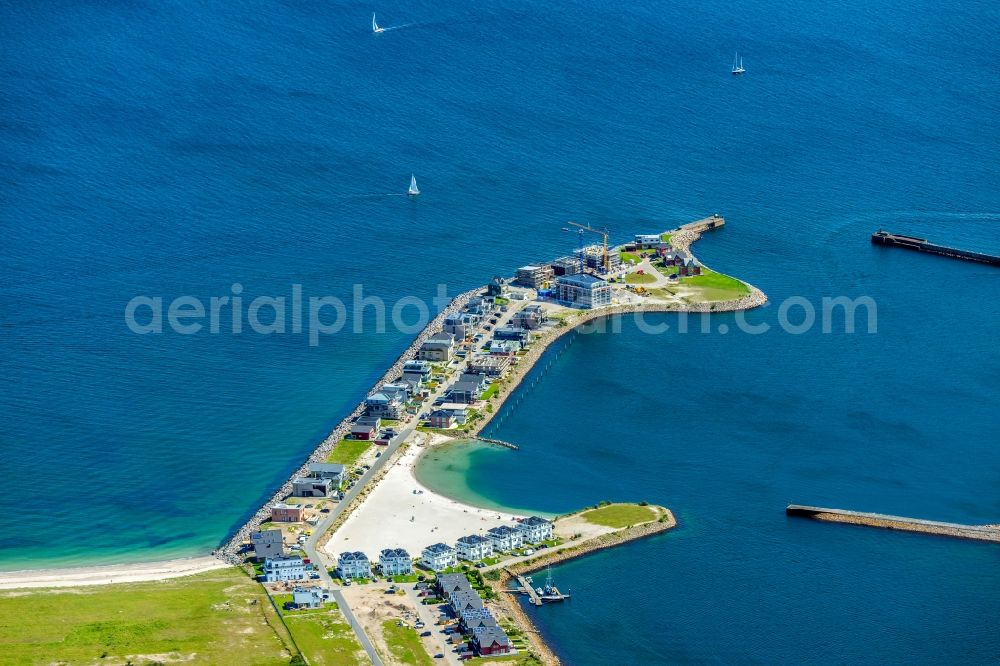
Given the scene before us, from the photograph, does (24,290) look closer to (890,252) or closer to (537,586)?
(537,586)

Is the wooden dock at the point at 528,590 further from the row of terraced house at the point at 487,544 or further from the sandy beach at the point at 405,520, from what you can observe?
Result: the sandy beach at the point at 405,520

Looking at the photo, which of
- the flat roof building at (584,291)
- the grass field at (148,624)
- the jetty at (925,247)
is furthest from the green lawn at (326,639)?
the jetty at (925,247)

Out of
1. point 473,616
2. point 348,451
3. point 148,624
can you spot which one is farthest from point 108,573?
point 473,616

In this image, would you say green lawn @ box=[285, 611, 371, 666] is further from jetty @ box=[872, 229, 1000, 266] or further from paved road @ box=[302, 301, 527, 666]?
jetty @ box=[872, 229, 1000, 266]

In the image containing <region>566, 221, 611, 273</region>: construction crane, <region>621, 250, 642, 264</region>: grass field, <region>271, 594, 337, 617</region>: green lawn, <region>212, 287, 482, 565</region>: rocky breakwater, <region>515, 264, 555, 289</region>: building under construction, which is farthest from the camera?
<region>621, 250, 642, 264</region>: grass field

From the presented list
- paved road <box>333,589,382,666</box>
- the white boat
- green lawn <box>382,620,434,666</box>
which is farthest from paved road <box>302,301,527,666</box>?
the white boat

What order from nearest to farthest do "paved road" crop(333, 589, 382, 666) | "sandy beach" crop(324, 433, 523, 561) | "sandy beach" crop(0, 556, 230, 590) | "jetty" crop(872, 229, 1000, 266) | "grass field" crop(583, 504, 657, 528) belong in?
"paved road" crop(333, 589, 382, 666), "sandy beach" crop(0, 556, 230, 590), "sandy beach" crop(324, 433, 523, 561), "grass field" crop(583, 504, 657, 528), "jetty" crop(872, 229, 1000, 266)

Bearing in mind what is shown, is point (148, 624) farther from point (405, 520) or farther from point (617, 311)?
point (617, 311)
